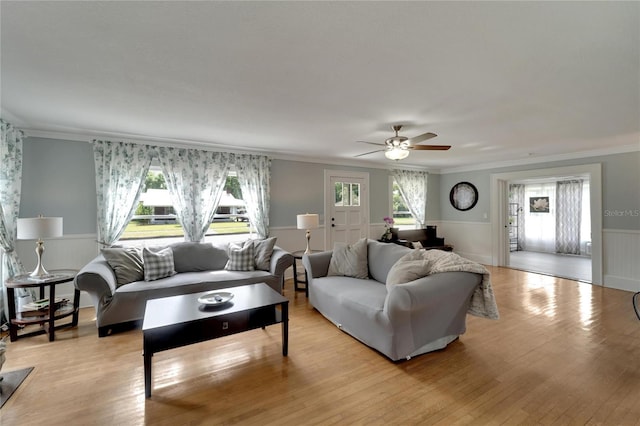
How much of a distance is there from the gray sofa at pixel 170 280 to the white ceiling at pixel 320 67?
66.1 inches

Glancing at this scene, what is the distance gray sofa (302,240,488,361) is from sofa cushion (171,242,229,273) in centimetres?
177

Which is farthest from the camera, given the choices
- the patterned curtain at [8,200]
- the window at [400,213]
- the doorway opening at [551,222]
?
the doorway opening at [551,222]

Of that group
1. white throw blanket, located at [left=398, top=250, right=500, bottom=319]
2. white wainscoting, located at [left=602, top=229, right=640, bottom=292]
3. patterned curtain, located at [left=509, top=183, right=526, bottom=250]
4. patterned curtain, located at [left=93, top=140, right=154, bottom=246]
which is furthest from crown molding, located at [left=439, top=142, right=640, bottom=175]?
patterned curtain, located at [left=93, top=140, right=154, bottom=246]

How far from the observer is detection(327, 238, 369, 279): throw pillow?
3.44 m

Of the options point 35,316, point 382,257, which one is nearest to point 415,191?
point 382,257

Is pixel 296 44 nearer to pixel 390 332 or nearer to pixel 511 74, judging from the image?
pixel 511 74

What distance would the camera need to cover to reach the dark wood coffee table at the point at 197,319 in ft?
6.47

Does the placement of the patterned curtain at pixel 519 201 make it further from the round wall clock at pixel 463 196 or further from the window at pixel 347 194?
the window at pixel 347 194

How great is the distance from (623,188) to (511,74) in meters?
4.32

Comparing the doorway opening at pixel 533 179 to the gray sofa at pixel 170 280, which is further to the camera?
the doorway opening at pixel 533 179

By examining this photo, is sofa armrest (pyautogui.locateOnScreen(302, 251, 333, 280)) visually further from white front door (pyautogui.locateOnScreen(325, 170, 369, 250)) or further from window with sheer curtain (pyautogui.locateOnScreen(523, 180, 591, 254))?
window with sheer curtain (pyautogui.locateOnScreen(523, 180, 591, 254))

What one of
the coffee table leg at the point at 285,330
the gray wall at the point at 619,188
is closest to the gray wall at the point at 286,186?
the gray wall at the point at 619,188

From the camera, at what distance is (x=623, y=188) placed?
4492mm

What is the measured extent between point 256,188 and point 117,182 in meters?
1.98
